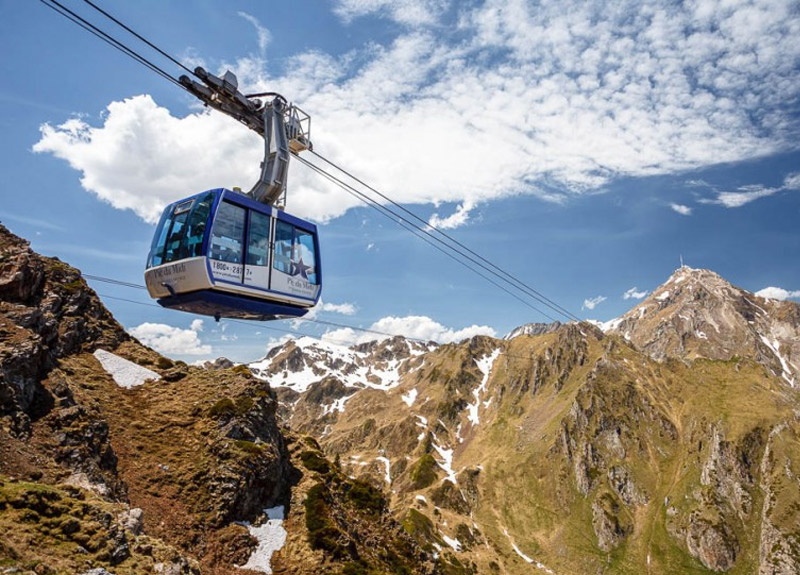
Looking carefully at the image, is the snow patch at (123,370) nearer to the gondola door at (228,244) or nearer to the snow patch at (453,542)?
the gondola door at (228,244)

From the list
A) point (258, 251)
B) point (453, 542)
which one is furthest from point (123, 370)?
point (453, 542)

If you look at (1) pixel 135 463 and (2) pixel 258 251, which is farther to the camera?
(1) pixel 135 463

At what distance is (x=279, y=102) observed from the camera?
2627 centimetres

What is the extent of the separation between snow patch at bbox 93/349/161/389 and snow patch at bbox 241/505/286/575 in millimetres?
20549

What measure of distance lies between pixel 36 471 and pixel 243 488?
51.6 ft

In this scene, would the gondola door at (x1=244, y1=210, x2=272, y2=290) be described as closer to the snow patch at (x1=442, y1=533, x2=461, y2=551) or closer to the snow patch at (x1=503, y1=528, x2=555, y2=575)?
the snow patch at (x1=442, y1=533, x2=461, y2=551)

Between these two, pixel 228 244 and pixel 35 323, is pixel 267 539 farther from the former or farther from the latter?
pixel 35 323

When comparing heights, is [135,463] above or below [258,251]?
below

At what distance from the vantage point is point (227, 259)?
23078 mm

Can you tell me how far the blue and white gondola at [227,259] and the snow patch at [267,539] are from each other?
853 inches

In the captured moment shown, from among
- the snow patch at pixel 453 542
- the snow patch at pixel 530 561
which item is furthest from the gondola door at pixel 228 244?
the snow patch at pixel 530 561

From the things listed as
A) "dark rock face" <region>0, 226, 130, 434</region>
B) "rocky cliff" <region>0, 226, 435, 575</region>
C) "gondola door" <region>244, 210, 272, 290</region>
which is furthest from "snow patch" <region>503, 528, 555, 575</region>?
"gondola door" <region>244, 210, 272, 290</region>

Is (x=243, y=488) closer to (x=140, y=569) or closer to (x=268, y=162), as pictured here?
(x=140, y=569)

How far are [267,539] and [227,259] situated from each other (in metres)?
27.7
